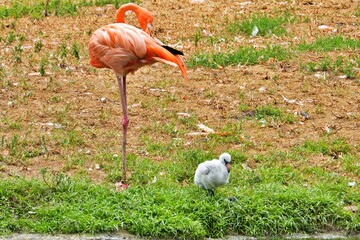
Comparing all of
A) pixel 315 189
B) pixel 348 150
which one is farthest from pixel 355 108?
pixel 315 189

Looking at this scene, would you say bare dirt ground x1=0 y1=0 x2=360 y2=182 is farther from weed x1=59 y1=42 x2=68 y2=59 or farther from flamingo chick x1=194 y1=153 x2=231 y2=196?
flamingo chick x1=194 y1=153 x2=231 y2=196

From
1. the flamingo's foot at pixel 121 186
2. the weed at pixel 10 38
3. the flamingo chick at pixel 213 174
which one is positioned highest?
the flamingo chick at pixel 213 174

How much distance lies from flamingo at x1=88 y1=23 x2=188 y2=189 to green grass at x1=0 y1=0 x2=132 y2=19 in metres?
5.31

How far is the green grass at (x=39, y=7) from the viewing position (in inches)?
504

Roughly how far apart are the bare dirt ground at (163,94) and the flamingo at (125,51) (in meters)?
1.07

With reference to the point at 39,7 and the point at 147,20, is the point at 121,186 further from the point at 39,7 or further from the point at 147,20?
the point at 39,7

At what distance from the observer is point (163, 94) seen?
392 inches

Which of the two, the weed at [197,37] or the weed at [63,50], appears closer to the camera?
the weed at [63,50]

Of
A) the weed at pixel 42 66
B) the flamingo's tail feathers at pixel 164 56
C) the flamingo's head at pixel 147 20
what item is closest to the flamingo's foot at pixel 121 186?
the flamingo's tail feathers at pixel 164 56

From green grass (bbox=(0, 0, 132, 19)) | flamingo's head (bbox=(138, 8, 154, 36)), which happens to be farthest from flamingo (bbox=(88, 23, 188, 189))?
green grass (bbox=(0, 0, 132, 19))

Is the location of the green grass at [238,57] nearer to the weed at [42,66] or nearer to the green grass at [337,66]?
the green grass at [337,66]

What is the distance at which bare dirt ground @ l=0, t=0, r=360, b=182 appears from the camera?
866 centimetres

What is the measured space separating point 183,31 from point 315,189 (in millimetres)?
5203

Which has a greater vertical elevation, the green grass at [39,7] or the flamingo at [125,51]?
the flamingo at [125,51]
